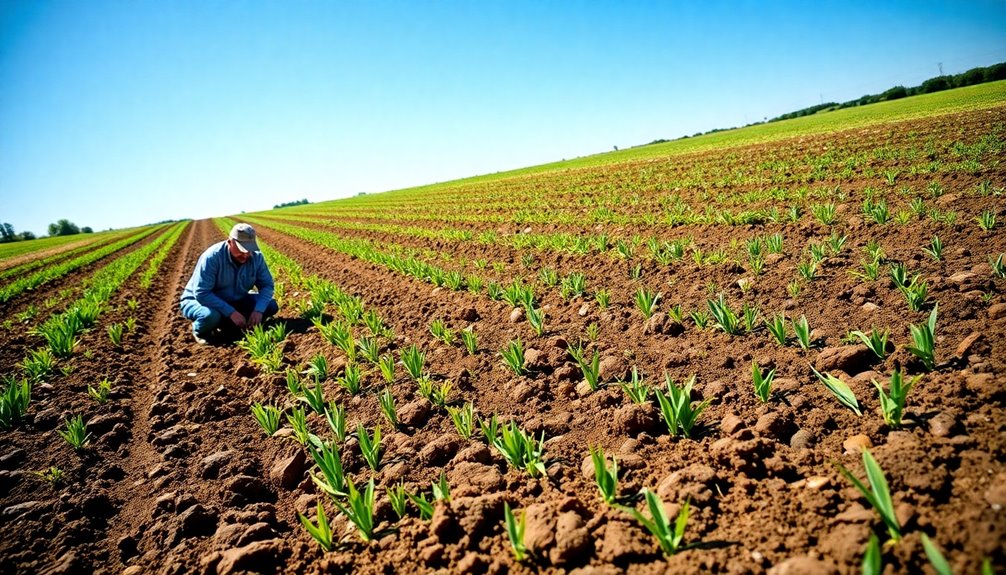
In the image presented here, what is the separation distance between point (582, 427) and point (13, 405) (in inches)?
172

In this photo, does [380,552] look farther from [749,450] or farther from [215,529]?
[749,450]

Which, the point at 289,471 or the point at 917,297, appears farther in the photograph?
the point at 917,297

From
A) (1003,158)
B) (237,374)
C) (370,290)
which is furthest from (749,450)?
(1003,158)

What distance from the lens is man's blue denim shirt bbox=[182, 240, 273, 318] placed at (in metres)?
5.57

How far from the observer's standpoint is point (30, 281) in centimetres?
1332

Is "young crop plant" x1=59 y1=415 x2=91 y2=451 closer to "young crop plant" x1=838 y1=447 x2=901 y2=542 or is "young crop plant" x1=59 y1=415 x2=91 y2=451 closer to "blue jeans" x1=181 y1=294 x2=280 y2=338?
"blue jeans" x1=181 y1=294 x2=280 y2=338

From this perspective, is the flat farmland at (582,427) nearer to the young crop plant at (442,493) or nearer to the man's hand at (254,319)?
the young crop plant at (442,493)

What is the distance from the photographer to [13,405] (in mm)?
3430

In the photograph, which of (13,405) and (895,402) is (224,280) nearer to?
(13,405)

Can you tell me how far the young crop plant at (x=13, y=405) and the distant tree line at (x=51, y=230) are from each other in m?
110

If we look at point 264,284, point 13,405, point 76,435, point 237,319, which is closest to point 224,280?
point 264,284

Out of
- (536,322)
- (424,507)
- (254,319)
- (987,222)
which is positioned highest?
(254,319)

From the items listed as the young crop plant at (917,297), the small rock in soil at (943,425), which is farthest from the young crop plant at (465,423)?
the young crop plant at (917,297)

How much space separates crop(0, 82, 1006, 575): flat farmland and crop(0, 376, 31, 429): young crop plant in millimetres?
34
